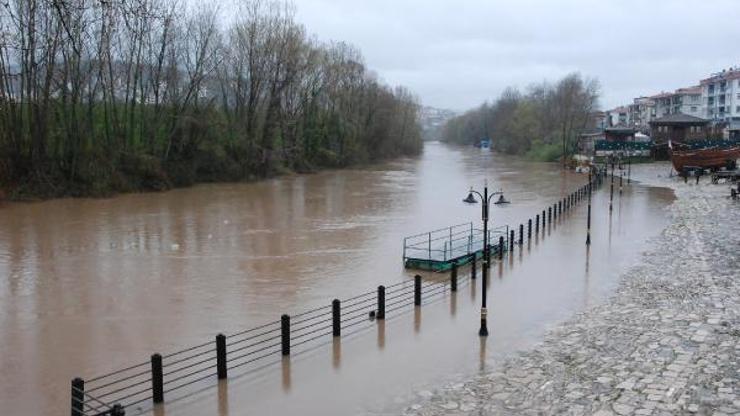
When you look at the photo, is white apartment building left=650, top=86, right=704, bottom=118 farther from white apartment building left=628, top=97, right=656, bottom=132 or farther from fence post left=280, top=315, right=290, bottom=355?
fence post left=280, top=315, right=290, bottom=355

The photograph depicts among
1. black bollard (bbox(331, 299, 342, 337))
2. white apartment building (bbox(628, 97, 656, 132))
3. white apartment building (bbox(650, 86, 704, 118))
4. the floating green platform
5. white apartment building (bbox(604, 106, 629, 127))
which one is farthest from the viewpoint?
white apartment building (bbox(604, 106, 629, 127))

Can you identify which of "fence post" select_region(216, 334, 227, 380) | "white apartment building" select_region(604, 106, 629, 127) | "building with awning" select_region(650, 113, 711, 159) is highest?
"white apartment building" select_region(604, 106, 629, 127)

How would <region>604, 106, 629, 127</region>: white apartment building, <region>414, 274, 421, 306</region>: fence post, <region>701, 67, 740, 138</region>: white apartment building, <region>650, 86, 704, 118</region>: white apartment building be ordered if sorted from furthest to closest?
1. <region>604, 106, 629, 127</region>: white apartment building
2. <region>650, 86, 704, 118</region>: white apartment building
3. <region>701, 67, 740, 138</region>: white apartment building
4. <region>414, 274, 421, 306</region>: fence post

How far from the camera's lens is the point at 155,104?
5875 cm

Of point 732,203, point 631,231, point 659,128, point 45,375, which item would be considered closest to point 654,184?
point 732,203

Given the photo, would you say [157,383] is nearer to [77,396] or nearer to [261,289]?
[77,396]

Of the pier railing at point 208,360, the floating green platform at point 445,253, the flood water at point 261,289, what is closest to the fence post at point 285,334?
the pier railing at point 208,360

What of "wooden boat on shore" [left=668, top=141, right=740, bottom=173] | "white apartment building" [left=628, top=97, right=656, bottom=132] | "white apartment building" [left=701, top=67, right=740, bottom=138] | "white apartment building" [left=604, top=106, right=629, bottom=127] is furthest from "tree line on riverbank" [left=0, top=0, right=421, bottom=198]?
"white apartment building" [left=604, top=106, right=629, bottom=127]

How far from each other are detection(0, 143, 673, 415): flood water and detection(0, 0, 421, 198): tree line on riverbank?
5.63 metres

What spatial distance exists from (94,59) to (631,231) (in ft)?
130

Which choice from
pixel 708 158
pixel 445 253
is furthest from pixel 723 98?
pixel 445 253

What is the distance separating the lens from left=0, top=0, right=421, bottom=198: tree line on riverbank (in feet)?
150

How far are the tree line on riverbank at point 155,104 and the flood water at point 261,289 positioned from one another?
5.63 m

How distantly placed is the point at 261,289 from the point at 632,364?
1126 cm
